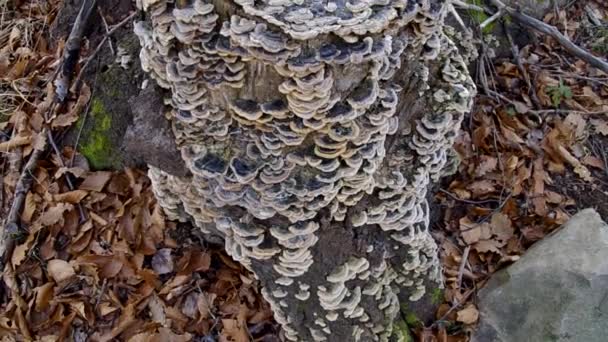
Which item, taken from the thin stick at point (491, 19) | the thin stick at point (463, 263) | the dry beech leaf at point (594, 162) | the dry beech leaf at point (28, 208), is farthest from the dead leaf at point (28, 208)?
the dry beech leaf at point (594, 162)

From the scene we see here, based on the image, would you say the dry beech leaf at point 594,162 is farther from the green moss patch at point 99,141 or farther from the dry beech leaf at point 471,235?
the green moss patch at point 99,141

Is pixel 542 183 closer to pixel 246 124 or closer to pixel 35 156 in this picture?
pixel 246 124

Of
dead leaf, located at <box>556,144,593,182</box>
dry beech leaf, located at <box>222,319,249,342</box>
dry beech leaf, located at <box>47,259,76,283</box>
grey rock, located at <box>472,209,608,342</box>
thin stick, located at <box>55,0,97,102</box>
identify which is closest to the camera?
grey rock, located at <box>472,209,608,342</box>

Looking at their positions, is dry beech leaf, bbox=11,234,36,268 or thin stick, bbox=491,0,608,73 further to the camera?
thin stick, bbox=491,0,608,73

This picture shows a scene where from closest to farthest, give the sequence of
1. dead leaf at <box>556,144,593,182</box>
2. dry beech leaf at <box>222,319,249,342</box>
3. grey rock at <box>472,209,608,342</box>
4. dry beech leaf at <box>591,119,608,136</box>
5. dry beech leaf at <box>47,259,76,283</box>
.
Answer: grey rock at <box>472,209,608,342</box> < dry beech leaf at <box>222,319,249,342</box> < dry beech leaf at <box>47,259,76,283</box> < dead leaf at <box>556,144,593,182</box> < dry beech leaf at <box>591,119,608,136</box>

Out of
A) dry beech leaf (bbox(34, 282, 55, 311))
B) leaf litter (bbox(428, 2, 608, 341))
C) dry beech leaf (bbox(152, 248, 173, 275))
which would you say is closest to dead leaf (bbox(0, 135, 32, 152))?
dry beech leaf (bbox(34, 282, 55, 311))

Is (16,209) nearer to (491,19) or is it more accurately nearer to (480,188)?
(480,188)

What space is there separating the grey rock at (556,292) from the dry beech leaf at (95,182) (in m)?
2.60

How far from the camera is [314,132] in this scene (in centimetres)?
221

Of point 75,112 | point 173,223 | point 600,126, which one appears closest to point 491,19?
point 600,126

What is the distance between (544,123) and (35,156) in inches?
150

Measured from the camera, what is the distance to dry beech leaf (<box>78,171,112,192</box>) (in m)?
3.99

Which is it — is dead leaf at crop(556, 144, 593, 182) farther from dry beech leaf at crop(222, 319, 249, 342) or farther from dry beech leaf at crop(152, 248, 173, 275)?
dry beech leaf at crop(152, 248, 173, 275)

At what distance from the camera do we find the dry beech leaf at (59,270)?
3.75 m
